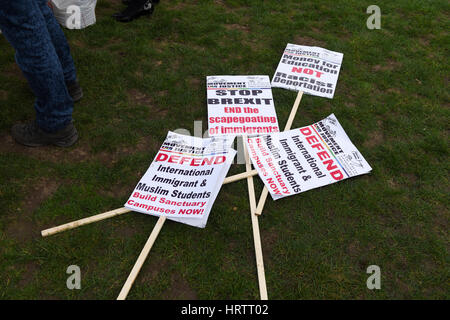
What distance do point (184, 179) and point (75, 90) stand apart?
1.20 m

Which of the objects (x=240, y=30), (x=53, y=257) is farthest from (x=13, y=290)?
(x=240, y=30)

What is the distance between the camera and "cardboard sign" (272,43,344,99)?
301 cm

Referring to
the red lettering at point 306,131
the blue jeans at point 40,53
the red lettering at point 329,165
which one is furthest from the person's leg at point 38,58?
the red lettering at point 329,165

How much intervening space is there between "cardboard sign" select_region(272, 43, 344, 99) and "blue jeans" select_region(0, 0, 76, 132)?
1733mm

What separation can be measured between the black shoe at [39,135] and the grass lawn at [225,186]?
53mm

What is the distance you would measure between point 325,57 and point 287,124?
1.08 m

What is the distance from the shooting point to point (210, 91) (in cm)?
289

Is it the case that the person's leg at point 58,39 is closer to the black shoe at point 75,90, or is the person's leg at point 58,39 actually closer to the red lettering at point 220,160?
the black shoe at point 75,90

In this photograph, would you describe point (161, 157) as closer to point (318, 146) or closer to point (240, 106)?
point (240, 106)

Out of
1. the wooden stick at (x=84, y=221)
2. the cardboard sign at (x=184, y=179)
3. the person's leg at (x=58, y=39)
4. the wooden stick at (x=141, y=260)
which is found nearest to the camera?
the wooden stick at (x=141, y=260)

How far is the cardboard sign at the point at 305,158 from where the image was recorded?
2.29 m

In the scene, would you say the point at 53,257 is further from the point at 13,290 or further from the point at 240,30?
the point at 240,30

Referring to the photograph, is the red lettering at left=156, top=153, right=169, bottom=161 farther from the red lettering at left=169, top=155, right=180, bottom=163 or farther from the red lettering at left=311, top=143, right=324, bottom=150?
the red lettering at left=311, top=143, right=324, bottom=150
